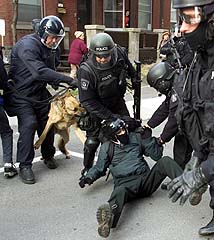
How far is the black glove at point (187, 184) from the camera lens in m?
2.74

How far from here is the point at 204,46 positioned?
2.70 meters

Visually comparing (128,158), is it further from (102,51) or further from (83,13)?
(83,13)

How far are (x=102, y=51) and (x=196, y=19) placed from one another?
4.75 feet

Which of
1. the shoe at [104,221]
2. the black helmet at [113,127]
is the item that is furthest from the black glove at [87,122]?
the shoe at [104,221]

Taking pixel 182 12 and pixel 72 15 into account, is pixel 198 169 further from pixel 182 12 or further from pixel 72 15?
pixel 72 15

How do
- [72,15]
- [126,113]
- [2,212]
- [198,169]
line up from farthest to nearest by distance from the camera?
[72,15]
[126,113]
[2,212]
[198,169]

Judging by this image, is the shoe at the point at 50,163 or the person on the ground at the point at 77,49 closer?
the shoe at the point at 50,163

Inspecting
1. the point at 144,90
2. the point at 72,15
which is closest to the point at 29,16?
the point at 72,15

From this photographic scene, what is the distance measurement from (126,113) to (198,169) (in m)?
1.84

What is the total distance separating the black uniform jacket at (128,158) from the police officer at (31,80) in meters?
0.96

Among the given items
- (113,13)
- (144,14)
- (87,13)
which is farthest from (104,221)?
(144,14)

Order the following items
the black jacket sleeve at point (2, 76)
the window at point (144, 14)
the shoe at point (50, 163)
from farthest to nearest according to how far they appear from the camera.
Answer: the window at point (144, 14), the shoe at point (50, 163), the black jacket sleeve at point (2, 76)

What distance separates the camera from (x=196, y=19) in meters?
2.55

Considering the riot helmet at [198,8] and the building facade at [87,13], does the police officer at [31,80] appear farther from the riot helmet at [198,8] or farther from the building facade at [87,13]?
the building facade at [87,13]
